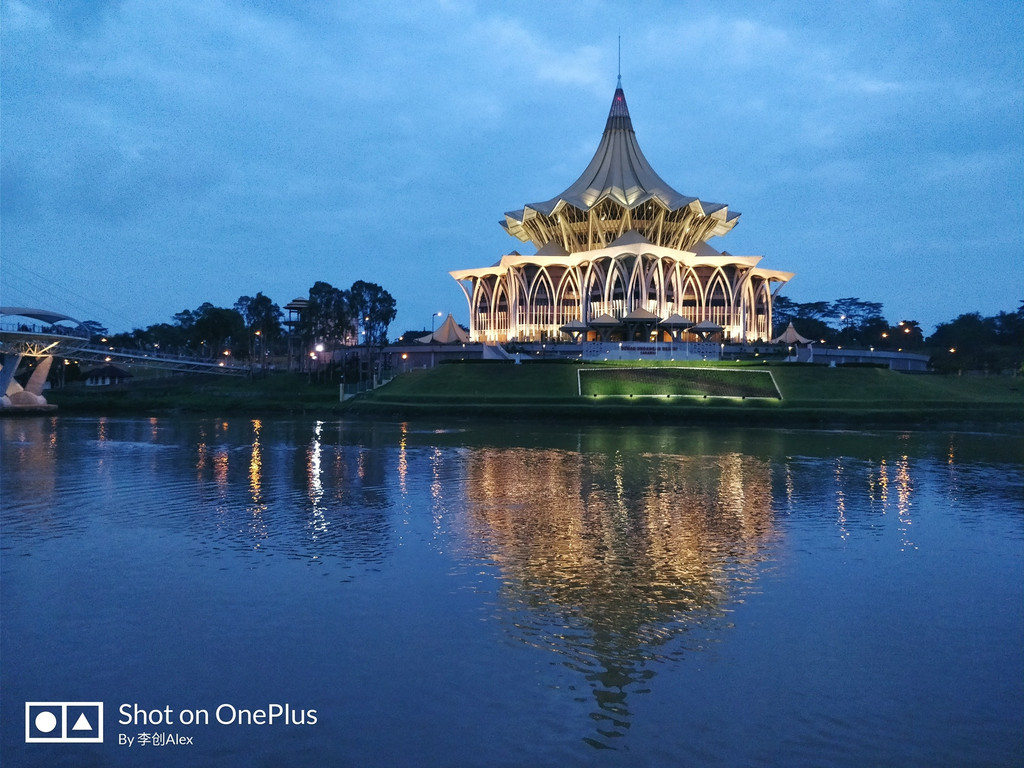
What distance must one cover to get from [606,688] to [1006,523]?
1179cm

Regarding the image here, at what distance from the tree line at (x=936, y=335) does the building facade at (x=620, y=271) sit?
45.4 ft

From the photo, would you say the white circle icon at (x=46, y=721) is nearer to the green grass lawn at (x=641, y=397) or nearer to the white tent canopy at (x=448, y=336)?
the green grass lawn at (x=641, y=397)

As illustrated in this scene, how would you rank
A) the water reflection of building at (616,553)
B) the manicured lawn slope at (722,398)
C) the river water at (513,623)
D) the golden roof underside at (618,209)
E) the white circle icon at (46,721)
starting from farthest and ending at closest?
the golden roof underside at (618,209), the manicured lawn slope at (722,398), the water reflection of building at (616,553), the white circle icon at (46,721), the river water at (513,623)

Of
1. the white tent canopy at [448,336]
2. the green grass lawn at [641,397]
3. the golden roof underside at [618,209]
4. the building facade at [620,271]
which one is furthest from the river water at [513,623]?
the golden roof underside at [618,209]

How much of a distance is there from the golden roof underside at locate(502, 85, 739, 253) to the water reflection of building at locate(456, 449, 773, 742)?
50714mm

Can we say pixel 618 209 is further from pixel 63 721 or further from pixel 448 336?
pixel 63 721

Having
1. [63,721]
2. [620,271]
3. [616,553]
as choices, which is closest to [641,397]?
[620,271]

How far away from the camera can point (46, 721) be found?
21.9 feet

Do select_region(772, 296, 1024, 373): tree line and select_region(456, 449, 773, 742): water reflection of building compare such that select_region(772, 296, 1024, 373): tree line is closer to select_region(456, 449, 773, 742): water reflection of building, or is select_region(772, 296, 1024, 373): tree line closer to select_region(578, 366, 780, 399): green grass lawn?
select_region(578, 366, 780, 399): green grass lawn

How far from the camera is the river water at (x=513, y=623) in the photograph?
6426mm

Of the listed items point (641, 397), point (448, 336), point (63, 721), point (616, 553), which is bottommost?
point (63, 721)

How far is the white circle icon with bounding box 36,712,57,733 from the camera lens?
658 centimetres

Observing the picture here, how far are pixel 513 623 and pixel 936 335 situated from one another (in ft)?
362

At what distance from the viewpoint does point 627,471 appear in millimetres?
22438
